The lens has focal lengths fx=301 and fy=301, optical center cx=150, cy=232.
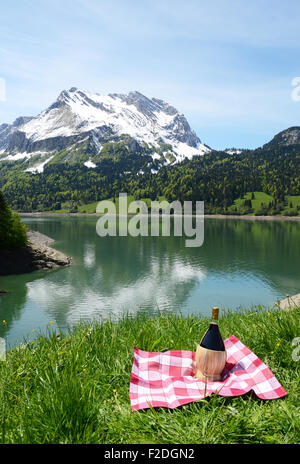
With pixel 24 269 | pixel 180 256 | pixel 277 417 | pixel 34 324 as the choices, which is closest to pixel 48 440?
pixel 277 417

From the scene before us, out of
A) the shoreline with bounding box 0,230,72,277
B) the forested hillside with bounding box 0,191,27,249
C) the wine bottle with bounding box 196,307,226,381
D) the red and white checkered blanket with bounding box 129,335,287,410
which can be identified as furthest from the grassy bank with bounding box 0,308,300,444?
the forested hillside with bounding box 0,191,27,249

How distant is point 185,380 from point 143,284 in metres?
38.8

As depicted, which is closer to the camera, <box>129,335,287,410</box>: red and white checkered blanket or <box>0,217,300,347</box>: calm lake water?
<box>129,335,287,410</box>: red and white checkered blanket

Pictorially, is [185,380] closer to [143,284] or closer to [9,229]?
[143,284]

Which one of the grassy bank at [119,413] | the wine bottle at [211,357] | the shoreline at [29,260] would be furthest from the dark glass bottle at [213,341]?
the shoreline at [29,260]

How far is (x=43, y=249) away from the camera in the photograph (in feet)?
181

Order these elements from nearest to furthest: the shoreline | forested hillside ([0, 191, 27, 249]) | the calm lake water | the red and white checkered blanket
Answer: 1. the red and white checkered blanket
2. the calm lake water
3. the shoreline
4. forested hillside ([0, 191, 27, 249])

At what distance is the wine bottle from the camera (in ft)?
13.9

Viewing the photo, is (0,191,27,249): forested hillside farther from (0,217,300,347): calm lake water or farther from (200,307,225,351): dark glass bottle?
(200,307,225,351): dark glass bottle

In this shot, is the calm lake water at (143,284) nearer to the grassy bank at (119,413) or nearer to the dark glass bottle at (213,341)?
the grassy bank at (119,413)

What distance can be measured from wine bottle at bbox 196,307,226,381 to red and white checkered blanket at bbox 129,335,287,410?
11 cm

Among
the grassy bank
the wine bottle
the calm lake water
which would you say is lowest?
the calm lake water

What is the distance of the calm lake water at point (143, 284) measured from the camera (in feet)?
101

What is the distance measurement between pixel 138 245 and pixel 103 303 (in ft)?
150
